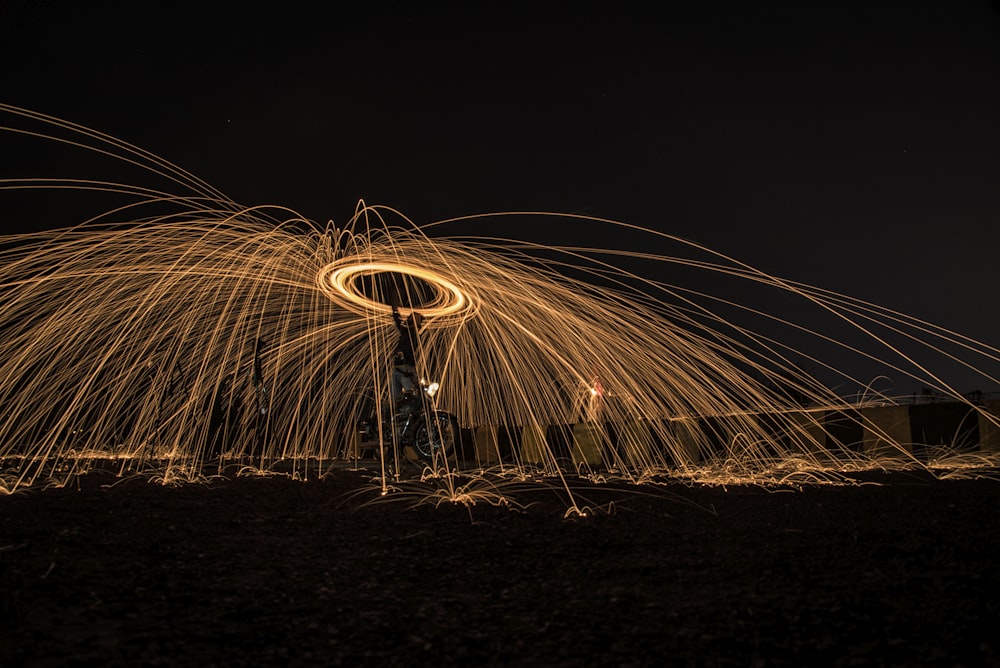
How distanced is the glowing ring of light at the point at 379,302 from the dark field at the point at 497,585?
2817 mm

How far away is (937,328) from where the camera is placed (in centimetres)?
473

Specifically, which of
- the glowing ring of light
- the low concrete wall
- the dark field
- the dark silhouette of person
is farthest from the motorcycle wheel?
the low concrete wall

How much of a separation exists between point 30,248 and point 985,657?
701 centimetres

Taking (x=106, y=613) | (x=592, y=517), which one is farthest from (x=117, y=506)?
(x=592, y=517)

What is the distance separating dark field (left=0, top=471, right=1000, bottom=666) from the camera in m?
1.78

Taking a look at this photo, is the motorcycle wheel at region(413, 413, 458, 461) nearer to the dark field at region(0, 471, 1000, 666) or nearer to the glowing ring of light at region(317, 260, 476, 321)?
the glowing ring of light at region(317, 260, 476, 321)

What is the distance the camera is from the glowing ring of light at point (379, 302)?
6.66 metres

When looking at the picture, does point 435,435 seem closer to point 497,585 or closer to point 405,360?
point 405,360

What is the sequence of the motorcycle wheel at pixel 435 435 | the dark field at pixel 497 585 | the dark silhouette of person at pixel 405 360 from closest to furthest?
the dark field at pixel 497 585 < the dark silhouette of person at pixel 405 360 < the motorcycle wheel at pixel 435 435

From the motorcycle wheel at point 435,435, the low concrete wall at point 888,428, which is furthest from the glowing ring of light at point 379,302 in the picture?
the low concrete wall at point 888,428

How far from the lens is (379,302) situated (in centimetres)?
827

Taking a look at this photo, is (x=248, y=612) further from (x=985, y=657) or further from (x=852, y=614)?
(x=985, y=657)

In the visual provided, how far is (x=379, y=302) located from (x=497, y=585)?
6.13m

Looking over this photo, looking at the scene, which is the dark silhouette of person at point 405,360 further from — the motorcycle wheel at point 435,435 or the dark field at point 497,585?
the dark field at point 497,585
